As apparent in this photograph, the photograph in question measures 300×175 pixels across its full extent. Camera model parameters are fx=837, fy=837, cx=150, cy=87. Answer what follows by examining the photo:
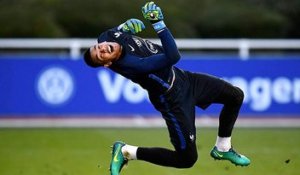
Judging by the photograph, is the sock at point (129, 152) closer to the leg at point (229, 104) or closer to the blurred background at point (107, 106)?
the leg at point (229, 104)

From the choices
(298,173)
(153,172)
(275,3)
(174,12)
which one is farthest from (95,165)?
(275,3)

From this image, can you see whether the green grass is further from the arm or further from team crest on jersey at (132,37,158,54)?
the arm

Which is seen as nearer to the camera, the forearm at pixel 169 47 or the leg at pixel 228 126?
the forearm at pixel 169 47

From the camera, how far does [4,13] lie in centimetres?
2458

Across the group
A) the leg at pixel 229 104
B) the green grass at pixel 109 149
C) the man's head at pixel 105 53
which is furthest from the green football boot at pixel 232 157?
the man's head at pixel 105 53

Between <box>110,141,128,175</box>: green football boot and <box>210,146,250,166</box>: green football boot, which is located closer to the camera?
<box>110,141,128,175</box>: green football boot

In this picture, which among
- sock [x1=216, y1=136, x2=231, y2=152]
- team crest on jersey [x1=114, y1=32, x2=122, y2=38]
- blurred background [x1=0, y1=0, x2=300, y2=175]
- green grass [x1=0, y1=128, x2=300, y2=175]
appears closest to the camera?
team crest on jersey [x1=114, y1=32, x2=122, y2=38]

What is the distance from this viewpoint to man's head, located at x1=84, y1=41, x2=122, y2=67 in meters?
8.83

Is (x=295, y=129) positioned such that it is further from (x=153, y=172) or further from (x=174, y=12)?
(x=174, y=12)

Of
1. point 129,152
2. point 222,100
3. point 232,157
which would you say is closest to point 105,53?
point 129,152

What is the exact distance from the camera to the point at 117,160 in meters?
9.44

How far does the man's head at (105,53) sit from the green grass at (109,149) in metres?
2.17

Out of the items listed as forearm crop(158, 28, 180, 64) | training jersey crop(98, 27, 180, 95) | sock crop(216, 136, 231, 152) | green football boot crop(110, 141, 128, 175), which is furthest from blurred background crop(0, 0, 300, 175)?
forearm crop(158, 28, 180, 64)

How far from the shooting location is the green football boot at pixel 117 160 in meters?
9.37
